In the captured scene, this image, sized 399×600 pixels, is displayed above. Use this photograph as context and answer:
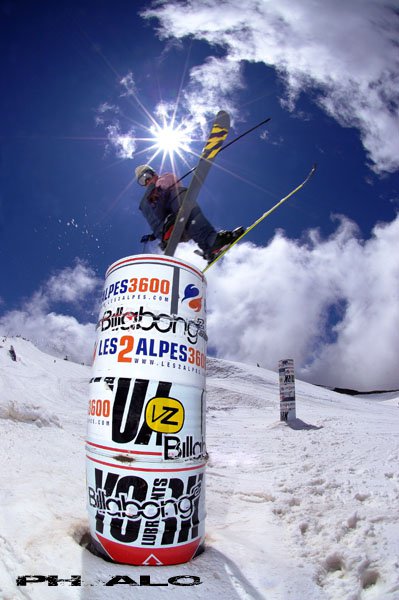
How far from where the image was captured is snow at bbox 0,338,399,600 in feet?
Answer: 7.22

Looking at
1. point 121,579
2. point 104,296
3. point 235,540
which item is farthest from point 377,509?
point 104,296

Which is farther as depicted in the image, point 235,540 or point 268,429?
point 268,429

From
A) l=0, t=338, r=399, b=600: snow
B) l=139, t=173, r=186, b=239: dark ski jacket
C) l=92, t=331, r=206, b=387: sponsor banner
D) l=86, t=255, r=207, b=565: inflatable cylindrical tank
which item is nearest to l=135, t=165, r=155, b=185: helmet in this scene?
l=139, t=173, r=186, b=239: dark ski jacket

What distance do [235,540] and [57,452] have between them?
3.14 m

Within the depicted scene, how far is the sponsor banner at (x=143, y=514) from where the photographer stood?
2424 mm

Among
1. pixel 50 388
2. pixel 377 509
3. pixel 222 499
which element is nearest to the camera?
pixel 377 509

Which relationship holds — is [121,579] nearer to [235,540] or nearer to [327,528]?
[235,540]

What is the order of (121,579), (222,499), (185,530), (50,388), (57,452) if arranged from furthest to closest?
1. (50,388)
2. (57,452)
3. (222,499)
4. (185,530)
5. (121,579)

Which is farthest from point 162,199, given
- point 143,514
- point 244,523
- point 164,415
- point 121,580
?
point 121,580

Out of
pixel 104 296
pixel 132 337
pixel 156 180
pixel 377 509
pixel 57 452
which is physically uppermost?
pixel 156 180

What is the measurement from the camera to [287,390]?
10.9 metres

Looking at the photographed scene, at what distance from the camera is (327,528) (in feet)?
9.97

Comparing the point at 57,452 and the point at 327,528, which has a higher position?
the point at 57,452

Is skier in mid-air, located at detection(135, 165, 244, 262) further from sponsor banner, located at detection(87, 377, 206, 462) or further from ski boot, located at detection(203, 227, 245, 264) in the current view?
sponsor banner, located at detection(87, 377, 206, 462)
